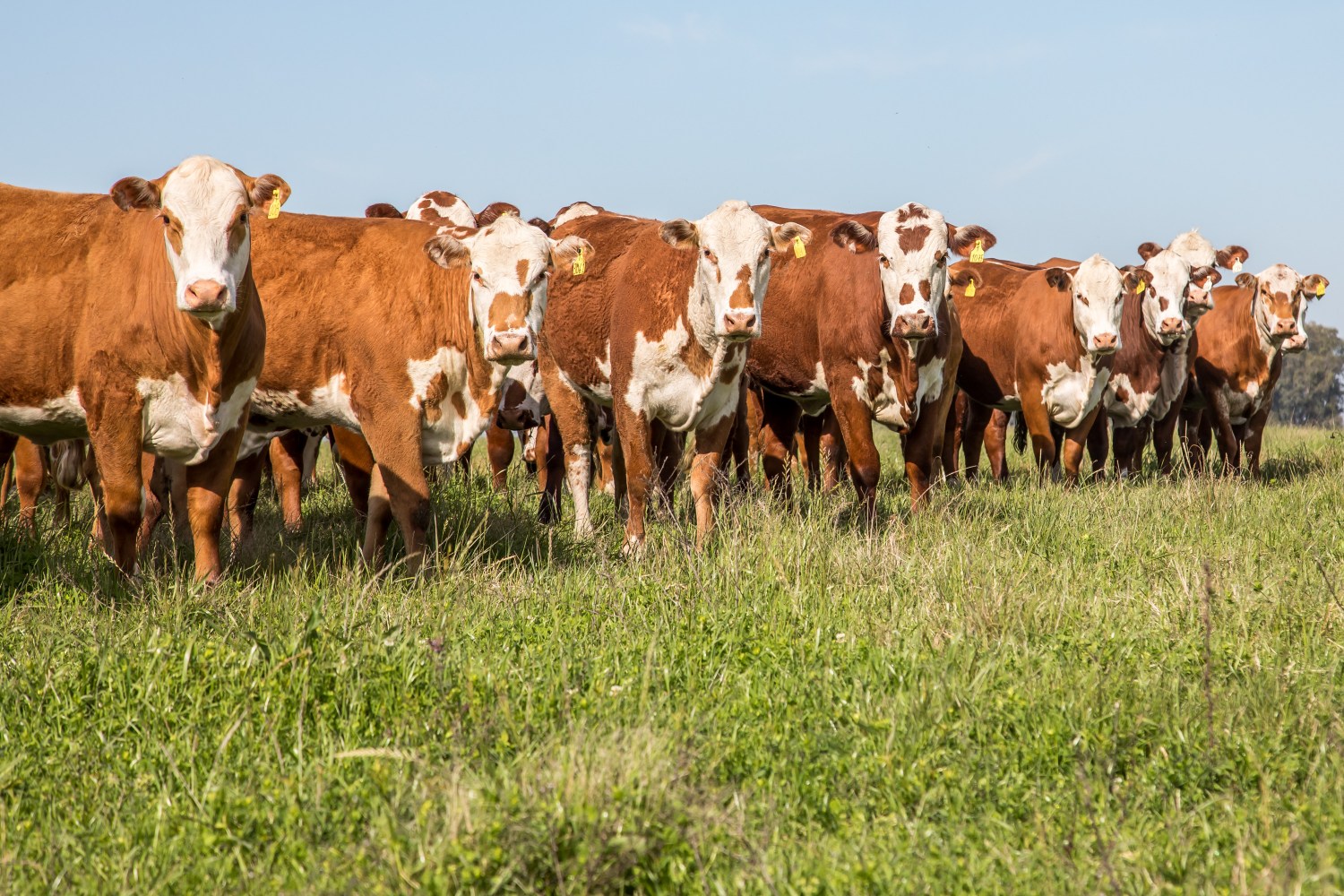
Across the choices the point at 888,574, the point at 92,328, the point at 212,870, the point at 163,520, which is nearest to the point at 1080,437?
the point at 888,574

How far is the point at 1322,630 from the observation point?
209 inches

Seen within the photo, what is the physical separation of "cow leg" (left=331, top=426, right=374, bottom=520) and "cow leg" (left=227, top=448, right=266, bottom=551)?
0.62 metres

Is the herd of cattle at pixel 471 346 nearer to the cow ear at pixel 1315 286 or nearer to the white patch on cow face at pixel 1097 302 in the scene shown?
the white patch on cow face at pixel 1097 302

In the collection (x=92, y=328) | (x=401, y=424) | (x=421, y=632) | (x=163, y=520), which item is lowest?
(x=163, y=520)

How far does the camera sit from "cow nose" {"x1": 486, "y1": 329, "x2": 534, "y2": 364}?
23.8ft

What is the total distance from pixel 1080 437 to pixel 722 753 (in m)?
9.34

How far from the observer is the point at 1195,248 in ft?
52.5

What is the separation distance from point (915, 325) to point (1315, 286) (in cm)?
812

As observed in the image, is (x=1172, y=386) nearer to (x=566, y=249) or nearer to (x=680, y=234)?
(x=680, y=234)

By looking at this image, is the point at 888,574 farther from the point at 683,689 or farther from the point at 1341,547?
the point at 1341,547

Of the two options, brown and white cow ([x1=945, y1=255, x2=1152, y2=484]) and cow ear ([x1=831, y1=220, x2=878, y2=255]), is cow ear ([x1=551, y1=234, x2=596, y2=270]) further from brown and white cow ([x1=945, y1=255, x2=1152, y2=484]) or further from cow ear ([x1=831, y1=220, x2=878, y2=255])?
brown and white cow ([x1=945, y1=255, x2=1152, y2=484])

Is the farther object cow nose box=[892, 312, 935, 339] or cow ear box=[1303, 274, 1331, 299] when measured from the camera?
cow ear box=[1303, 274, 1331, 299]

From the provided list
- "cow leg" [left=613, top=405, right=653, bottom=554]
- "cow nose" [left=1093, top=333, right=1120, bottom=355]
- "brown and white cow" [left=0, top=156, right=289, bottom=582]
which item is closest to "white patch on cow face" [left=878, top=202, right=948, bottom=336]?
"cow leg" [left=613, top=405, right=653, bottom=554]

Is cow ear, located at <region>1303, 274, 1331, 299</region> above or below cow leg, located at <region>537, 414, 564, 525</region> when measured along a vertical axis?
above
